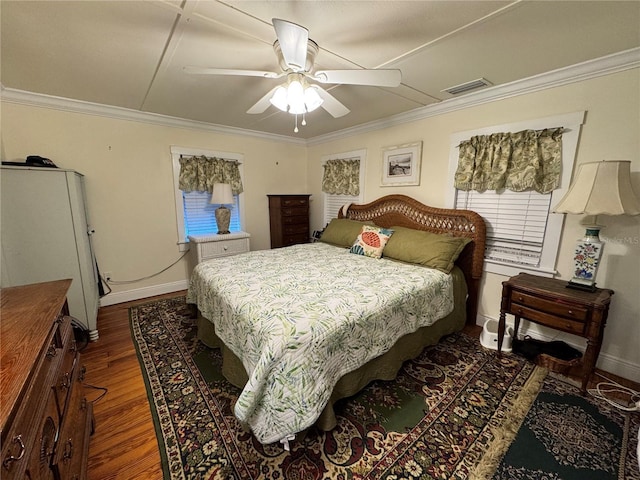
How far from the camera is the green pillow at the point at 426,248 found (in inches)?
96.7

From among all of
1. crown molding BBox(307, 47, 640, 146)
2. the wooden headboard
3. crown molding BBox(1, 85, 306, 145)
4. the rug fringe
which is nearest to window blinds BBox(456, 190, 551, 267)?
the wooden headboard

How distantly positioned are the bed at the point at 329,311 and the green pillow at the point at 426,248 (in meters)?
0.01

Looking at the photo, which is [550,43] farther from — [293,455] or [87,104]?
[87,104]

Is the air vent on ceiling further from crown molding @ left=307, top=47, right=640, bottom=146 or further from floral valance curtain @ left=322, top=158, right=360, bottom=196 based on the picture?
floral valance curtain @ left=322, top=158, right=360, bottom=196

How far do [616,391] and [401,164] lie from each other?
2.73 metres

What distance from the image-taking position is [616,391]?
187cm

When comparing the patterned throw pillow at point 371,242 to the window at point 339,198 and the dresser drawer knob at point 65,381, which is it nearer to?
the window at point 339,198

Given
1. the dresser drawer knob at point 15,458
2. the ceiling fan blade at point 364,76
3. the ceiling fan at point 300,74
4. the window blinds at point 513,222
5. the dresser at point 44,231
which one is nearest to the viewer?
the dresser drawer knob at point 15,458

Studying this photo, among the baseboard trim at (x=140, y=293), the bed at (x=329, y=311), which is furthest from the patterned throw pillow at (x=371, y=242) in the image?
the baseboard trim at (x=140, y=293)

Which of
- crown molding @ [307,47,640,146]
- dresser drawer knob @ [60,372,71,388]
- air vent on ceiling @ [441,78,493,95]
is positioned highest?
air vent on ceiling @ [441,78,493,95]

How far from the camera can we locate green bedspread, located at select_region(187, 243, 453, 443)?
51.7 inches

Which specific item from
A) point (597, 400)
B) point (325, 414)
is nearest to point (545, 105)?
point (597, 400)

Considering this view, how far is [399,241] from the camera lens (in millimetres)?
2773

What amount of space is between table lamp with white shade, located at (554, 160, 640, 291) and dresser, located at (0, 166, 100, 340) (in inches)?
156
